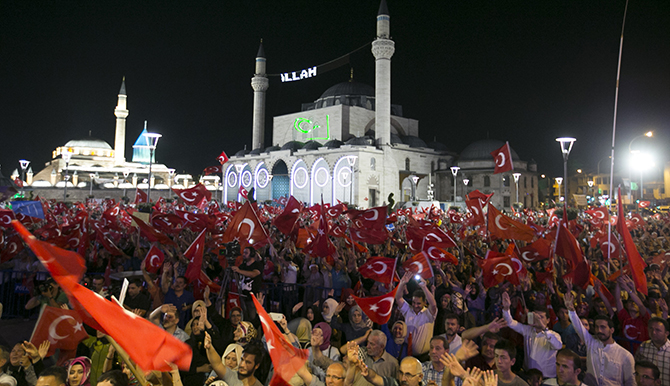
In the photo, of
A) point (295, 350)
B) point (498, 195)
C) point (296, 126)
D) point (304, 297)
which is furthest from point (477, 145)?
point (295, 350)

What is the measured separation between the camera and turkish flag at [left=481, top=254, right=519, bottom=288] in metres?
6.05

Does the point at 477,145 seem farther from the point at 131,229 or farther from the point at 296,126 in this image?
the point at 131,229

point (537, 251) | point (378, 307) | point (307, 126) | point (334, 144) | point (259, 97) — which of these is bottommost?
point (378, 307)

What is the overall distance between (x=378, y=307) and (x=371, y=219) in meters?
4.60

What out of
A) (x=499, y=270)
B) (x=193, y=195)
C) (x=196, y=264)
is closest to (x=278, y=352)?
(x=196, y=264)

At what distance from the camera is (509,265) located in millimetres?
6062

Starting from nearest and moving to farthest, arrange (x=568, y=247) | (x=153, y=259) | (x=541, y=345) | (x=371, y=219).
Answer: (x=541, y=345) → (x=568, y=247) → (x=153, y=259) → (x=371, y=219)

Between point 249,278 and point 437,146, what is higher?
point 437,146

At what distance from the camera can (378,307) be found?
15.7 ft

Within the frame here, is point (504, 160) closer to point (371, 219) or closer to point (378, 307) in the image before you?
point (371, 219)

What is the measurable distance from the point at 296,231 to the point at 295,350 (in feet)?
24.2

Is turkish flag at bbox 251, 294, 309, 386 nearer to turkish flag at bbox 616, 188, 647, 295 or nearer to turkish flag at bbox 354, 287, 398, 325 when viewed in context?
turkish flag at bbox 354, 287, 398, 325

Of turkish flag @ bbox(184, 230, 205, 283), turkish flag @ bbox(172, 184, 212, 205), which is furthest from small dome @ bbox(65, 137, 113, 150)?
turkish flag @ bbox(184, 230, 205, 283)

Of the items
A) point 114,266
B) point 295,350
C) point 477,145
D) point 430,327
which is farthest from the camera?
point 477,145
